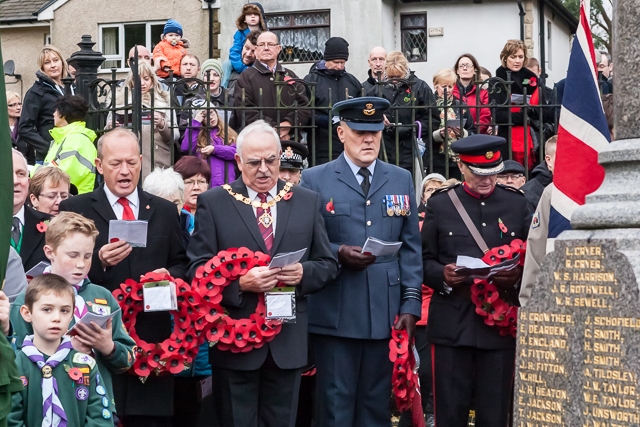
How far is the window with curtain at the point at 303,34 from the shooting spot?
26188mm

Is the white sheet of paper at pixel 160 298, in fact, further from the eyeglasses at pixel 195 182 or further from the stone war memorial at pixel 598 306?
the stone war memorial at pixel 598 306

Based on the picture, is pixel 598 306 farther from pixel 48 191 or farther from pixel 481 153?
pixel 48 191

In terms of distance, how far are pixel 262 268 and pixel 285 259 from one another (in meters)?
0.16

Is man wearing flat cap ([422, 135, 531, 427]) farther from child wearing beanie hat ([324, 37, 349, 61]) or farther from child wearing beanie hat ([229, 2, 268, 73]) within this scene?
child wearing beanie hat ([229, 2, 268, 73])

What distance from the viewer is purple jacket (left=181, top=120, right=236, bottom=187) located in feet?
33.0

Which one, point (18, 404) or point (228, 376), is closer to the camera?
point (18, 404)

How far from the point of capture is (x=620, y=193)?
558cm

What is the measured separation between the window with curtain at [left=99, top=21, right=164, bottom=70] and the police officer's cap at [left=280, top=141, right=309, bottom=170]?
19.3m

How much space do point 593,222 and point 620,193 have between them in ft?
0.67

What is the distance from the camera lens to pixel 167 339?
6.77 metres

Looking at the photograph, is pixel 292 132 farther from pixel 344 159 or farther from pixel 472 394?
pixel 472 394

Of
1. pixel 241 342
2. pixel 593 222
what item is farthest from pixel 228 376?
pixel 593 222

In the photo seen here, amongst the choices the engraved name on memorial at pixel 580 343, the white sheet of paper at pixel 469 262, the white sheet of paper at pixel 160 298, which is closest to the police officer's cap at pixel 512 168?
the white sheet of paper at pixel 469 262

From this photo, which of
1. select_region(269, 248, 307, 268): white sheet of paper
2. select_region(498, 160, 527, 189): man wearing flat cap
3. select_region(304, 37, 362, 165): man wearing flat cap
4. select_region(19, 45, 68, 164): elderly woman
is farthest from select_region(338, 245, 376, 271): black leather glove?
select_region(19, 45, 68, 164): elderly woman
